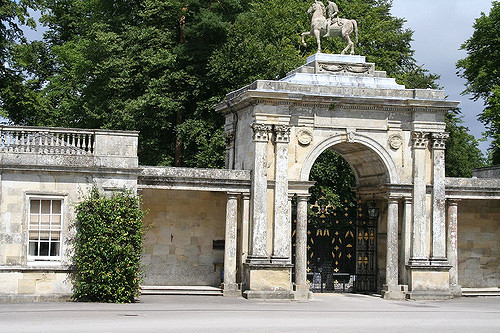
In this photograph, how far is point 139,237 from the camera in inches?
965

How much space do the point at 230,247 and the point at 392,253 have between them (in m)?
5.31

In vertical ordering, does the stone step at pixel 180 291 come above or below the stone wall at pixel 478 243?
below

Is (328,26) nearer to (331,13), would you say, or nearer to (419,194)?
(331,13)

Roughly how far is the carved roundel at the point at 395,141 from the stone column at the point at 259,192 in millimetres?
4161

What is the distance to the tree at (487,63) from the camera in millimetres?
43688

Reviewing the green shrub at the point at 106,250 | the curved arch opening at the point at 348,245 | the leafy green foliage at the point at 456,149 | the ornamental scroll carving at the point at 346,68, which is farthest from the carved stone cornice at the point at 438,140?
the leafy green foliage at the point at 456,149

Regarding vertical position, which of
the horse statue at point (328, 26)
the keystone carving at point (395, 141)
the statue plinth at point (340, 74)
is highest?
the horse statue at point (328, 26)

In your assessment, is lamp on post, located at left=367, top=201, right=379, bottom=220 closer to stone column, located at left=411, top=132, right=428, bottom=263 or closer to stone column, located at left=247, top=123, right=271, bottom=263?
stone column, located at left=411, top=132, right=428, bottom=263

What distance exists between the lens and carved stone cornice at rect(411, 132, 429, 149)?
2789cm

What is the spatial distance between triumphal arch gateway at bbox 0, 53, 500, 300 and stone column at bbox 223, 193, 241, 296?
31 millimetres

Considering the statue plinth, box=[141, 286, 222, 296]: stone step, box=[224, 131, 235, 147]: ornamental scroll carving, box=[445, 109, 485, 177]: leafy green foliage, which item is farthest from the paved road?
box=[445, 109, 485, 177]: leafy green foliage

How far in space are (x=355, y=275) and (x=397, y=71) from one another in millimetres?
20004

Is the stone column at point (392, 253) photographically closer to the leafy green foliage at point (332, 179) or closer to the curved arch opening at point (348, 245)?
the curved arch opening at point (348, 245)

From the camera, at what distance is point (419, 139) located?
27.9 meters
